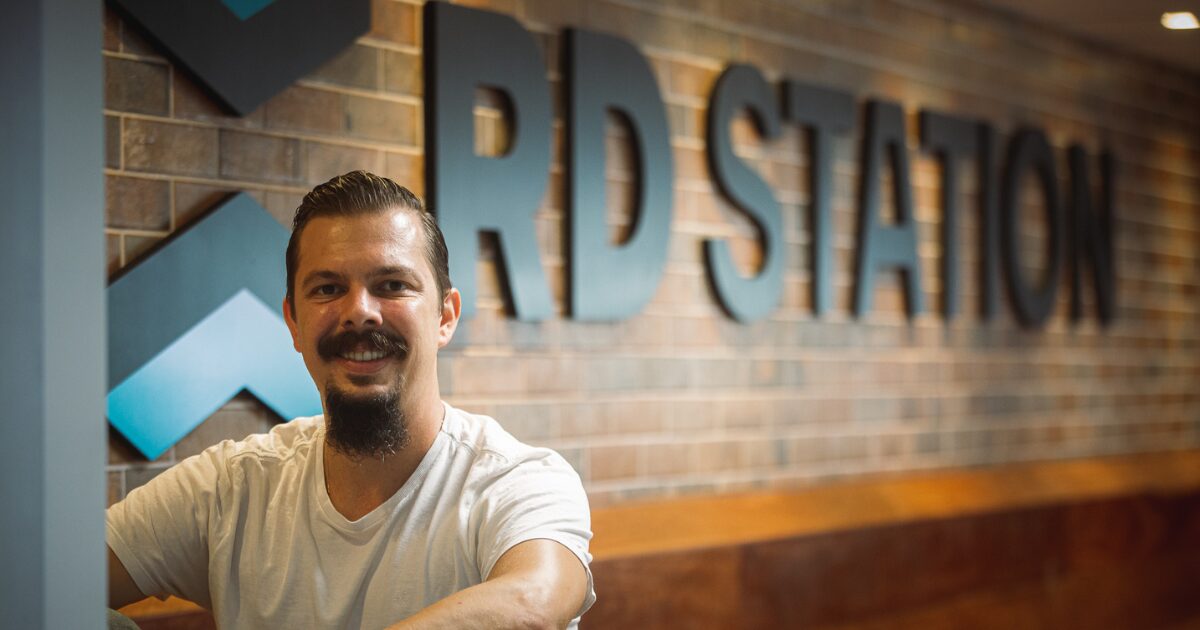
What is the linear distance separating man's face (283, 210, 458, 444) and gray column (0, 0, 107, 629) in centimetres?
25

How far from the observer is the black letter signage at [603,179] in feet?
9.02

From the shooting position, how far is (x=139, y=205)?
5.71 ft

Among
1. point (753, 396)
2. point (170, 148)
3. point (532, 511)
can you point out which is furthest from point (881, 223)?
point (532, 511)

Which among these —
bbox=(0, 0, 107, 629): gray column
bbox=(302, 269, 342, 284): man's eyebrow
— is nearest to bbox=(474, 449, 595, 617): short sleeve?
bbox=(302, 269, 342, 284): man's eyebrow

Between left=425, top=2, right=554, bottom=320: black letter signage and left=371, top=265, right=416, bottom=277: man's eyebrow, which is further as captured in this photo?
left=425, top=2, right=554, bottom=320: black letter signage

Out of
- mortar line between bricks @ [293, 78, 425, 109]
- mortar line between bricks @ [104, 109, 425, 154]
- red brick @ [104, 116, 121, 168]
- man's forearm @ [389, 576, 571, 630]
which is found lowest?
man's forearm @ [389, 576, 571, 630]

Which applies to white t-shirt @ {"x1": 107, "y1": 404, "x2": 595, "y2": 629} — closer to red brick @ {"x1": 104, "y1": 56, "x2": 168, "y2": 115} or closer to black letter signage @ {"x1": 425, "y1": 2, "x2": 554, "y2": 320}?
red brick @ {"x1": 104, "y1": 56, "x2": 168, "y2": 115}

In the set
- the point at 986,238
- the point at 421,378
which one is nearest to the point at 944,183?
the point at 986,238

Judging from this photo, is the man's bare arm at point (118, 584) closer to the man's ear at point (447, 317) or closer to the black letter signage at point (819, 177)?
the man's ear at point (447, 317)

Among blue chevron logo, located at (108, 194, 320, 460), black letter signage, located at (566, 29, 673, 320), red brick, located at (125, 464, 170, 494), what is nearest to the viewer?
red brick, located at (125, 464, 170, 494)

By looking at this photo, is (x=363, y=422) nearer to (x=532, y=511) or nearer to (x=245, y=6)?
(x=532, y=511)

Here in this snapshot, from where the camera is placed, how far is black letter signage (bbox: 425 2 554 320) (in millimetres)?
2330

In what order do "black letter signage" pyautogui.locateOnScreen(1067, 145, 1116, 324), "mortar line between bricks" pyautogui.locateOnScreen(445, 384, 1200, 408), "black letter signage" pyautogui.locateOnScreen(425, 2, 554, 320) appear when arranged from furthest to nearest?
"black letter signage" pyautogui.locateOnScreen(1067, 145, 1116, 324) → "mortar line between bricks" pyautogui.locateOnScreen(445, 384, 1200, 408) → "black letter signage" pyautogui.locateOnScreen(425, 2, 554, 320)

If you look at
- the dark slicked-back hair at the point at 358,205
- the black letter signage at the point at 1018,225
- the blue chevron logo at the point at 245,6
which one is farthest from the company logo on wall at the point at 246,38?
the black letter signage at the point at 1018,225
